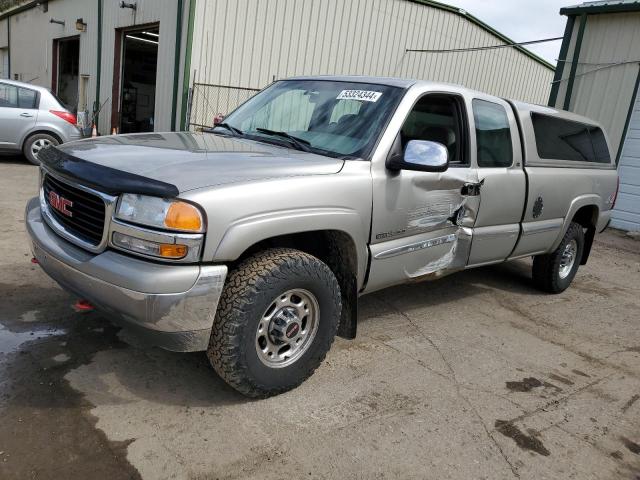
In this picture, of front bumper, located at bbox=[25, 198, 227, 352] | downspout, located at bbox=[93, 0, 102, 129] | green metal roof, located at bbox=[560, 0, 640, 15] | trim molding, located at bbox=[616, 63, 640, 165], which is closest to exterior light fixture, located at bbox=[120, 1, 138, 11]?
→ downspout, located at bbox=[93, 0, 102, 129]

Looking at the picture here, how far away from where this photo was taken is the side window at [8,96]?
10125mm

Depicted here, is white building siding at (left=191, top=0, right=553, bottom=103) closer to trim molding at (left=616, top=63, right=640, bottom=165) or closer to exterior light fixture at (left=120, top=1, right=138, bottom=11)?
exterior light fixture at (left=120, top=1, right=138, bottom=11)

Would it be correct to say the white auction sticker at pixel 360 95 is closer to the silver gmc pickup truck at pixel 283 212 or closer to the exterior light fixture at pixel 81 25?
the silver gmc pickup truck at pixel 283 212

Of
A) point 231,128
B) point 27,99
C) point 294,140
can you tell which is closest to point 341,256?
point 294,140

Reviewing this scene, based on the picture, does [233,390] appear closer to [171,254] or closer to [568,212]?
[171,254]

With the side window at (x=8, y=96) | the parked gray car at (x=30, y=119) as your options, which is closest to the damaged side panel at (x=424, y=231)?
the parked gray car at (x=30, y=119)

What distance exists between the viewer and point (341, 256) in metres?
3.35

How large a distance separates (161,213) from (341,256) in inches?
48.4

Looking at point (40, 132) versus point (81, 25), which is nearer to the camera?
point (40, 132)

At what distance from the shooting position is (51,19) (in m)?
19.0

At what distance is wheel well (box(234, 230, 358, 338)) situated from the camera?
3.30 meters

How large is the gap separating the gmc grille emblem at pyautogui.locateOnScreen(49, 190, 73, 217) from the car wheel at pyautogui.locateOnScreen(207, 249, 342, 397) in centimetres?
99

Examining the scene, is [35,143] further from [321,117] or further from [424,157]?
[424,157]

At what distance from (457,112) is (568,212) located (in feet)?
6.74
